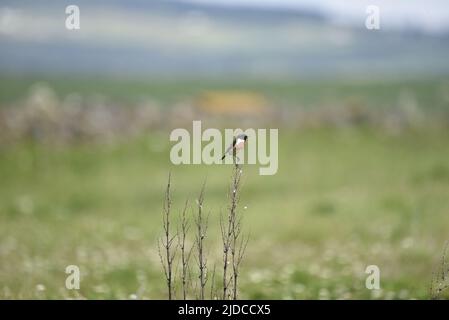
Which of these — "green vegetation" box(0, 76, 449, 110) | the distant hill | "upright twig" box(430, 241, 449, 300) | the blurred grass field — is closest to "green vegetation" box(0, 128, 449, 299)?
the blurred grass field

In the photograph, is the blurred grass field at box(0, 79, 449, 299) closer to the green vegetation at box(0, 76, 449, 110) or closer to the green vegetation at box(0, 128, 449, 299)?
the green vegetation at box(0, 128, 449, 299)

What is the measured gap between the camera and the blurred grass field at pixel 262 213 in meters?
9.92

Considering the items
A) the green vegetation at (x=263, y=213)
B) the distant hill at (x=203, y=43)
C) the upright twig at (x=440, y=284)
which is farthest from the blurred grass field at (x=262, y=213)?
the distant hill at (x=203, y=43)

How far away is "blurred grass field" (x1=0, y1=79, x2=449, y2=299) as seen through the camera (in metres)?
9.92

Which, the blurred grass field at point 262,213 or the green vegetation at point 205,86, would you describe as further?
the green vegetation at point 205,86

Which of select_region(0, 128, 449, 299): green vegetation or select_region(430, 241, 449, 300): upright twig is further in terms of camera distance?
select_region(0, 128, 449, 299): green vegetation

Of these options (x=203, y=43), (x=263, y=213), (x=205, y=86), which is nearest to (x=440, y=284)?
(x=263, y=213)

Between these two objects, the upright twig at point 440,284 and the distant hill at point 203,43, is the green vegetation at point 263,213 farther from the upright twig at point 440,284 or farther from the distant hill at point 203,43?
the distant hill at point 203,43

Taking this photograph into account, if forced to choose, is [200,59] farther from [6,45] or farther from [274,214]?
[274,214]

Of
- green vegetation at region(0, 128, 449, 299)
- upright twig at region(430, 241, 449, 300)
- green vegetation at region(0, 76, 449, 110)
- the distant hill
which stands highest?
the distant hill

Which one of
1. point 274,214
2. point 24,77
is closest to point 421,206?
point 274,214

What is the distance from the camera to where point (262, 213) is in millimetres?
14938

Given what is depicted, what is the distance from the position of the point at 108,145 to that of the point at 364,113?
1058 centimetres

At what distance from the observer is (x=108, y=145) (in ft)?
71.5
